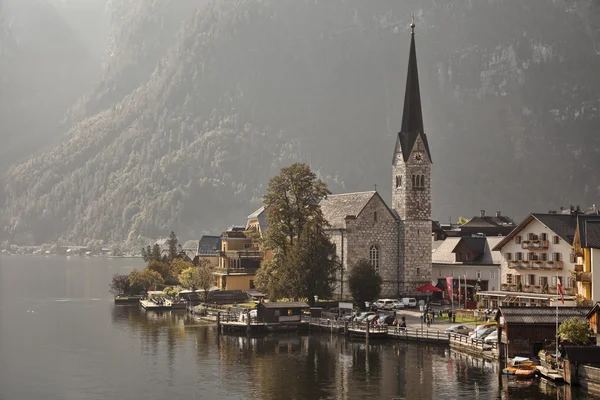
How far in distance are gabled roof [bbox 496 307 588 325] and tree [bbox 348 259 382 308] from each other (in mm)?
30760

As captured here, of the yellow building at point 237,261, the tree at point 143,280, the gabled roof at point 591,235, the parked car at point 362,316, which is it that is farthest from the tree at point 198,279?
the gabled roof at point 591,235

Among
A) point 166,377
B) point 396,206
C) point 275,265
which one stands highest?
point 396,206

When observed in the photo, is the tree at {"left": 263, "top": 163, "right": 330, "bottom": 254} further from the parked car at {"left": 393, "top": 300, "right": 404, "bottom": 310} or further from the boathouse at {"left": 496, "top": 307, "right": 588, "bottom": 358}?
the boathouse at {"left": 496, "top": 307, "right": 588, "bottom": 358}

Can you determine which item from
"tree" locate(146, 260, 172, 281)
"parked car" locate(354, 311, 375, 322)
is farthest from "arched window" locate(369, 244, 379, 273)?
"tree" locate(146, 260, 172, 281)

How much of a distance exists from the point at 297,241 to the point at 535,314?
1469 inches

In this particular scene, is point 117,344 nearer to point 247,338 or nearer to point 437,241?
point 247,338

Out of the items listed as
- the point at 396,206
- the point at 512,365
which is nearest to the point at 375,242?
the point at 396,206

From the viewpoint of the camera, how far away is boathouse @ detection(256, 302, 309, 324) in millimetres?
90688

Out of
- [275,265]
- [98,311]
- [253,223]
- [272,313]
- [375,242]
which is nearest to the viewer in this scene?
[272,313]

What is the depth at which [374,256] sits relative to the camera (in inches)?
4353

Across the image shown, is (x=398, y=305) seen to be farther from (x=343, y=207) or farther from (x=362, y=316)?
(x=343, y=207)

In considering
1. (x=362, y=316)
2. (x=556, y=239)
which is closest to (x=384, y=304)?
(x=362, y=316)

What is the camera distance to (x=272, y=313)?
90.8 metres

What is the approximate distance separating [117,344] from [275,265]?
22.9m
